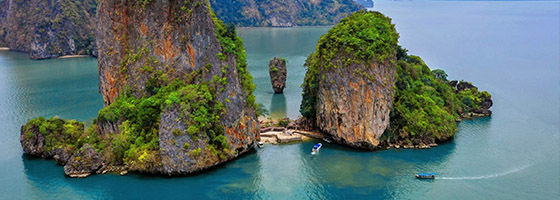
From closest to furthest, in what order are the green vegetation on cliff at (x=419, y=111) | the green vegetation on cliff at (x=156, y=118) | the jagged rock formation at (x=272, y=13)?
the green vegetation on cliff at (x=156, y=118) < the green vegetation on cliff at (x=419, y=111) < the jagged rock formation at (x=272, y=13)

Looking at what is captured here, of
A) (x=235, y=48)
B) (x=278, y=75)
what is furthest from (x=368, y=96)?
(x=278, y=75)

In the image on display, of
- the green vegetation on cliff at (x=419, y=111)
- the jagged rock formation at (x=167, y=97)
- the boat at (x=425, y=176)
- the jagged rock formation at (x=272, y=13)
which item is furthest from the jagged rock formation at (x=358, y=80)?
the jagged rock formation at (x=272, y=13)

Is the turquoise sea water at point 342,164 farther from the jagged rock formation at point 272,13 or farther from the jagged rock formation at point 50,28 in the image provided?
the jagged rock formation at point 272,13

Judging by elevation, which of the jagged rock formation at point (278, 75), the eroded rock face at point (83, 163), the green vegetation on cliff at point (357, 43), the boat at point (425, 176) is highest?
the green vegetation on cliff at point (357, 43)

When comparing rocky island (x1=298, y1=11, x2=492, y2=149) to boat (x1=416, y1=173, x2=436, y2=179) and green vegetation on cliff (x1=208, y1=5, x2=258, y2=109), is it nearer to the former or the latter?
boat (x1=416, y1=173, x2=436, y2=179)

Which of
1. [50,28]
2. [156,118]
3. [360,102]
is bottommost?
[156,118]

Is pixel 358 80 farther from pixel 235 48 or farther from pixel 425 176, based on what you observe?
pixel 235 48
